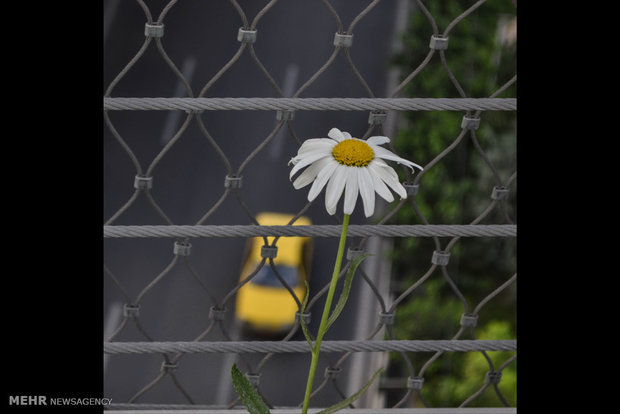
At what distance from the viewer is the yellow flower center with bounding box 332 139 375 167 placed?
0.93m

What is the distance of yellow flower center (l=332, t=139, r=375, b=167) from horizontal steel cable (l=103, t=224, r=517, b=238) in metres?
0.24

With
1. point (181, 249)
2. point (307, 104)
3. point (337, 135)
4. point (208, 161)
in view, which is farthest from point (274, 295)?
point (337, 135)

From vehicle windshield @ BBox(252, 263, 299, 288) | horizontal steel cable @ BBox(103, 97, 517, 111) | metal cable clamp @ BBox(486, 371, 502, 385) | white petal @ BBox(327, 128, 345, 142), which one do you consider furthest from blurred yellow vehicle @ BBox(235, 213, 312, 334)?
white petal @ BBox(327, 128, 345, 142)

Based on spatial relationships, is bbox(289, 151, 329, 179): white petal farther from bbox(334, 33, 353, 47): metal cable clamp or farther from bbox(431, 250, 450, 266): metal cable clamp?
bbox(431, 250, 450, 266): metal cable clamp

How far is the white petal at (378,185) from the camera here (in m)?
0.91

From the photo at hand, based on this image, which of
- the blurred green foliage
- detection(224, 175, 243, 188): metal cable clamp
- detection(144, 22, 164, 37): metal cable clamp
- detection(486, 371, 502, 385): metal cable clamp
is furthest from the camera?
the blurred green foliage

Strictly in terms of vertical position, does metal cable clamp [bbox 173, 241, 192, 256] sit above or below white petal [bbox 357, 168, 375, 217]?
below

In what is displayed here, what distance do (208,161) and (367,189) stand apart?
266 inches

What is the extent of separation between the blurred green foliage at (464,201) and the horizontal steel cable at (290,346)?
2342 mm

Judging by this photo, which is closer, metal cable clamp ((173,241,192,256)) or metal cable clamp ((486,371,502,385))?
metal cable clamp ((173,241,192,256))

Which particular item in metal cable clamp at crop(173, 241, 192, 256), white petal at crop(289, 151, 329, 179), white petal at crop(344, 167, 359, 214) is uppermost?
white petal at crop(289, 151, 329, 179)

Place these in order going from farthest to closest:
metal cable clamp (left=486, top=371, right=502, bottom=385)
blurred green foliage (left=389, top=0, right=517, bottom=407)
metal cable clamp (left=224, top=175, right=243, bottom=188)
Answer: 1. blurred green foliage (left=389, top=0, right=517, bottom=407)
2. metal cable clamp (left=486, top=371, right=502, bottom=385)
3. metal cable clamp (left=224, top=175, right=243, bottom=188)
